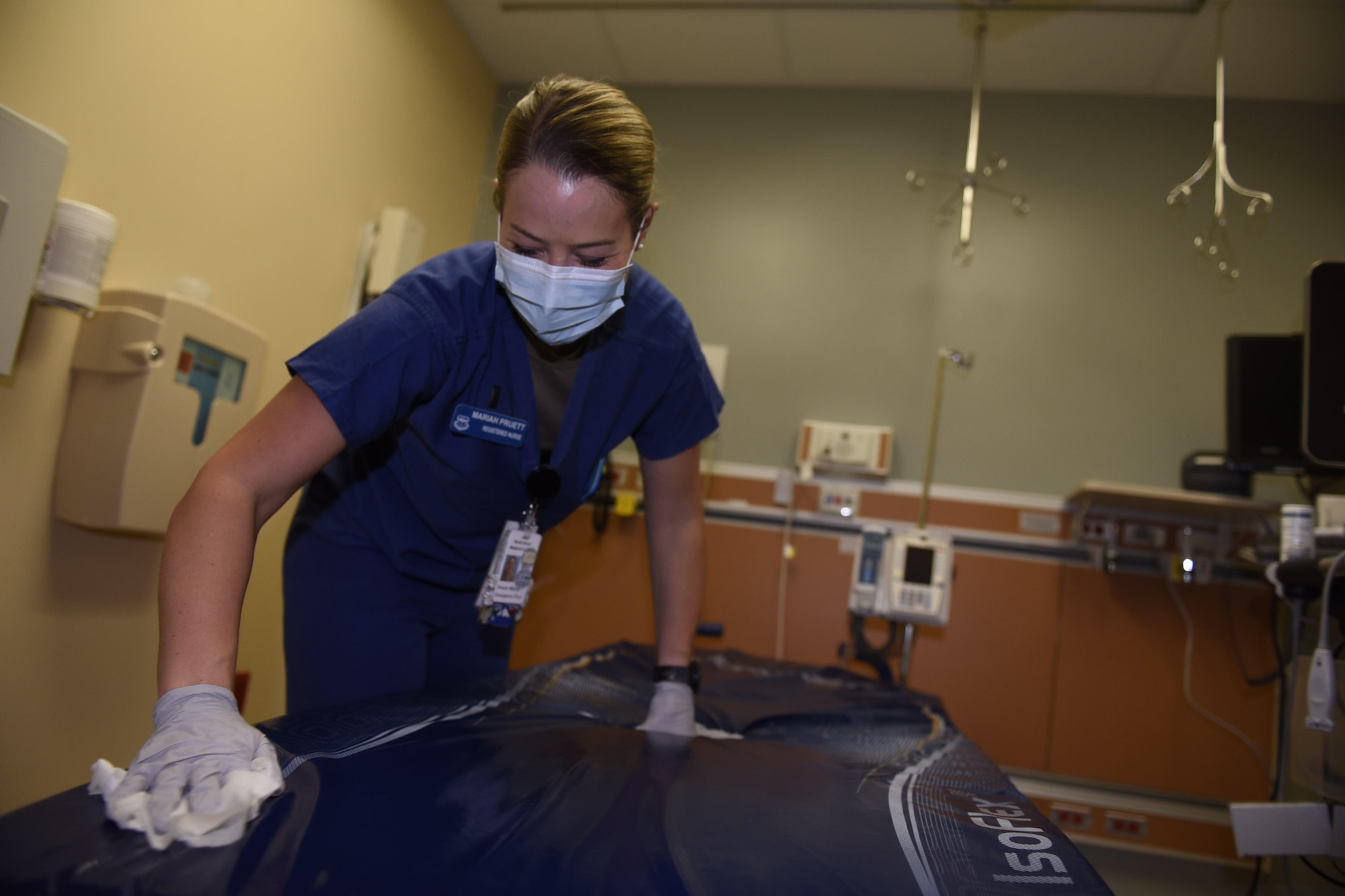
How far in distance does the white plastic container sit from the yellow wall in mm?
94

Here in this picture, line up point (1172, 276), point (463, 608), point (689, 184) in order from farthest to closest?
1. point (689, 184)
2. point (1172, 276)
3. point (463, 608)

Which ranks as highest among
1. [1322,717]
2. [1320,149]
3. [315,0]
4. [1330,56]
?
[1330,56]

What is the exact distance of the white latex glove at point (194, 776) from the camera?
65 centimetres

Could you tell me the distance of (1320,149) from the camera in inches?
121

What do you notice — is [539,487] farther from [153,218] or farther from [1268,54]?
[1268,54]

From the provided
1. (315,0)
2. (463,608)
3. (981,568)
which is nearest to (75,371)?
(463,608)

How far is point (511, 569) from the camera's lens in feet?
4.17

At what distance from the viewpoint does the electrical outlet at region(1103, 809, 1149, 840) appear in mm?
2682

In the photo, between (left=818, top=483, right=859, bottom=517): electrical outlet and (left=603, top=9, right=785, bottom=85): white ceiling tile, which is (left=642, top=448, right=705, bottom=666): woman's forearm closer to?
(left=818, top=483, right=859, bottom=517): electrical outlet

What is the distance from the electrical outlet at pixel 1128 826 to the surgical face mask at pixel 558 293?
8.23 ft

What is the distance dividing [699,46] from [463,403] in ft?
8.47

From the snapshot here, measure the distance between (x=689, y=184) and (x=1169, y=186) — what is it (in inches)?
71.4

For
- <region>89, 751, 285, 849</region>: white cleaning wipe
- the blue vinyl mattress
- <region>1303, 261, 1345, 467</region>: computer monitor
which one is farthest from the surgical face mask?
<region>1303, 261, 1345, 467</region>: computer monitor

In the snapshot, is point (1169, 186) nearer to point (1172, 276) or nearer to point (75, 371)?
point (1172, 276)
